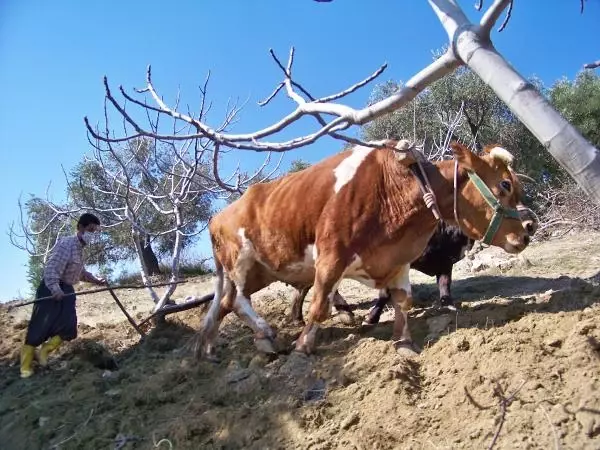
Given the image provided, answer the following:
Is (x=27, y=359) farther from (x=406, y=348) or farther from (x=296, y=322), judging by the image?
(x=406, y=348)

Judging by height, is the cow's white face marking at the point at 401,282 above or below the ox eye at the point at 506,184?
below

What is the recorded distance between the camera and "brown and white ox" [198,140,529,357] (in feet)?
18.4

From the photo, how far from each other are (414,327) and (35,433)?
3933 millimetres

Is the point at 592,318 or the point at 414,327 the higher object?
the point at 414,327

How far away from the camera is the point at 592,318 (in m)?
4.36

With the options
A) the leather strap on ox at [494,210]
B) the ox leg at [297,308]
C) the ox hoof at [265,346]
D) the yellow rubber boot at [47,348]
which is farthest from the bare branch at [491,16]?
the yellow rubber boot at [47,348]

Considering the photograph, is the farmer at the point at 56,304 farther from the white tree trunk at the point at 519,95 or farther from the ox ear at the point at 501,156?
the white tree trunk at the point at 519,95

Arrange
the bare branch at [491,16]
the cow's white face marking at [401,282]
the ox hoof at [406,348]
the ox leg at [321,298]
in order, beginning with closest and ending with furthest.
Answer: the bare branch at [491,16] → the ox hoof at [406,348] → the ox leg at [321,298] → the cow's white face marking at [401,282]

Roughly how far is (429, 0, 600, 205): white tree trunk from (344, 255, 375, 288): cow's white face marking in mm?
3096

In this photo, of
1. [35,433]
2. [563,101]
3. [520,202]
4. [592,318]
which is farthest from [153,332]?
[563,101]

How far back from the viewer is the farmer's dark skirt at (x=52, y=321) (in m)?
7.46

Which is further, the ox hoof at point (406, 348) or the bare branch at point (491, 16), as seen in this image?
the ox hoof at point (406, 348)

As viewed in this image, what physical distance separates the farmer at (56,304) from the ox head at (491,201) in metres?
4.98

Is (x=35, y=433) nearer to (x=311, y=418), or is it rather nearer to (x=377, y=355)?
(x=311, y=418)
